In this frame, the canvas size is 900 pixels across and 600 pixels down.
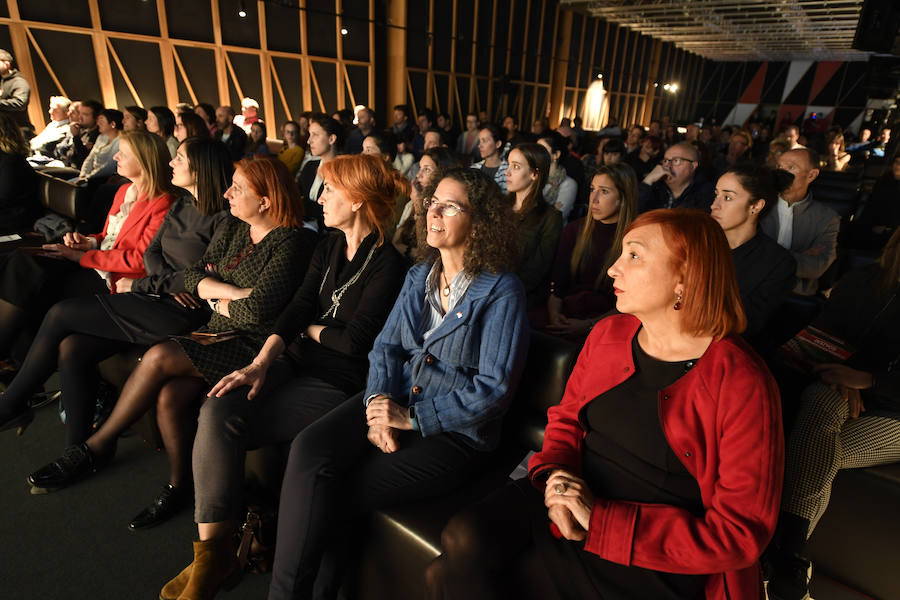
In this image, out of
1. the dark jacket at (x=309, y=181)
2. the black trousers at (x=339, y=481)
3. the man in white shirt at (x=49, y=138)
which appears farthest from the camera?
the man in white shirt at (x=49, y=138)

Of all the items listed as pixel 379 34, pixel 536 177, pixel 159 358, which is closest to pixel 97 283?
pixel 159 358

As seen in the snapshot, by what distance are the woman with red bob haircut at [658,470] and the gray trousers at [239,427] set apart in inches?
31.3

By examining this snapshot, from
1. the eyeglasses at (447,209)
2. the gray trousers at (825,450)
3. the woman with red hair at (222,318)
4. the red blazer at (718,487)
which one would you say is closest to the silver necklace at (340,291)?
the woman with red hair at (222,318)

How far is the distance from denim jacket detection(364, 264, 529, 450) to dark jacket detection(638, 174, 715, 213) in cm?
255

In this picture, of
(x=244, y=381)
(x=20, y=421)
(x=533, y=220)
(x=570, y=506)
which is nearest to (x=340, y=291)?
(x=244, y=381)

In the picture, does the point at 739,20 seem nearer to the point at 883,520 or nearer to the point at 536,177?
the point at 536,177

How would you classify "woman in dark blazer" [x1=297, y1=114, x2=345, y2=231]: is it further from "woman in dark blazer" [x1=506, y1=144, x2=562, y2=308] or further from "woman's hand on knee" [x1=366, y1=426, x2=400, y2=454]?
"woman's hand on knee" [x1=366, y1=426, x2=400, y2=454]

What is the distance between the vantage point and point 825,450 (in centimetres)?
159

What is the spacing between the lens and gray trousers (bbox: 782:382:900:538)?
1.56 meters

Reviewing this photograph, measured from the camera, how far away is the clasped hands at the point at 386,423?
60.2 inches

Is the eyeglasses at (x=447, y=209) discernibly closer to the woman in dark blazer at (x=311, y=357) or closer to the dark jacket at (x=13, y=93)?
the woman in dark blazer at (x=311, y=357)

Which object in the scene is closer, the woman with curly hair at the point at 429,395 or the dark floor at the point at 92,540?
the woman with curly hair at the point at 429,395

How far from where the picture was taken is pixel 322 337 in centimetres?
198

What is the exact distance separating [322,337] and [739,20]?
17777 millimetres
